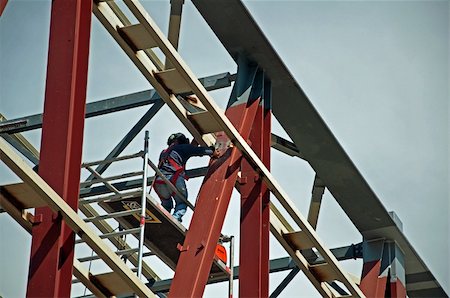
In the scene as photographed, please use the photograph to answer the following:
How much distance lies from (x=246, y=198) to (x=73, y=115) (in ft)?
12.3

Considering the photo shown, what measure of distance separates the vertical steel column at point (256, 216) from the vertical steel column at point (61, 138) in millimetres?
3426

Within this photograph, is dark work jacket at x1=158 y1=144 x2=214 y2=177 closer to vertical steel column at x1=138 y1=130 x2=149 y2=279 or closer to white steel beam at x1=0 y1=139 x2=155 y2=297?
vertical steel column at x1=138 y1=130 x2=149 y2=279

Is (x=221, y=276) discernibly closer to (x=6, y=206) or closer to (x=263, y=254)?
(x=263, y=254)

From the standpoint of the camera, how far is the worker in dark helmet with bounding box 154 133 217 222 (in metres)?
14.3

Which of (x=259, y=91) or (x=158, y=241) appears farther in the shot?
(x=158, y=241)

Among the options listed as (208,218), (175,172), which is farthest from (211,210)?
(175,172)

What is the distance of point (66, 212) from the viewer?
27.1ft

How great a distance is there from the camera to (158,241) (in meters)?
13.9

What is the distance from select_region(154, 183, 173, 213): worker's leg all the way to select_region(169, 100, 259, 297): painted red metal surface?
2.43 metres

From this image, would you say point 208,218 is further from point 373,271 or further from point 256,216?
point 373,271

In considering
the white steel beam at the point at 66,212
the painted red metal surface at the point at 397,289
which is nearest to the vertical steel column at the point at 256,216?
the white steel beam at the point at 66,212

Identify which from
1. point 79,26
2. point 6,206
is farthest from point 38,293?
point 79,26

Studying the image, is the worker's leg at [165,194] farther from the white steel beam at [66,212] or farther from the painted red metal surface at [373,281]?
the white steel beam at [66,212]

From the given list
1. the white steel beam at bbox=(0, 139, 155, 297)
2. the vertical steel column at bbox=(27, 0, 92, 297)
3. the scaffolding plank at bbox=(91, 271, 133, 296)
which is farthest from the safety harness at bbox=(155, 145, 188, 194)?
the white steel beam at bbox=(0, 139, 155, 297)
